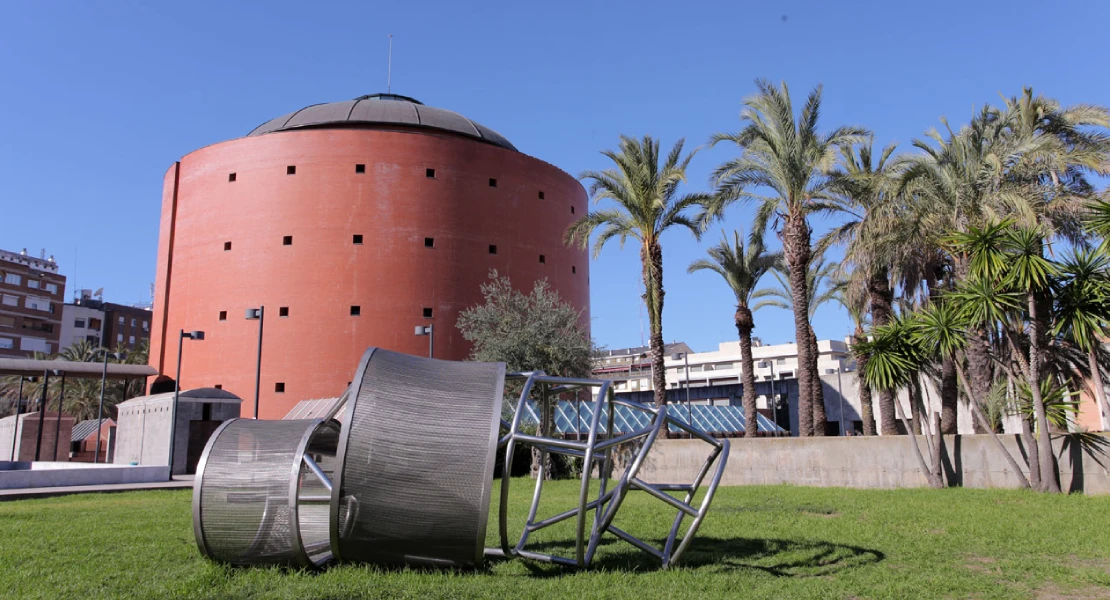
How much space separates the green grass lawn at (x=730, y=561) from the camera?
7.59m

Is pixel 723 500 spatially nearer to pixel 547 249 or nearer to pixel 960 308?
pixel 960 308

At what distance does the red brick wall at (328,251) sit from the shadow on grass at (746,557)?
2698cm

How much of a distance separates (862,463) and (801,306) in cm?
548

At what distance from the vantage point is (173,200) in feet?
143

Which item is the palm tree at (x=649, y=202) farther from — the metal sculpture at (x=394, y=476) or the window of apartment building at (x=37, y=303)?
the window of apartment building at (x=37, y=303)

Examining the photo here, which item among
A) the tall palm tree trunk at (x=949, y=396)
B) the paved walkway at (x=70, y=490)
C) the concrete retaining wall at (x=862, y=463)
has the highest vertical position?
the tall palm tree trunk at (x=949, y=396)

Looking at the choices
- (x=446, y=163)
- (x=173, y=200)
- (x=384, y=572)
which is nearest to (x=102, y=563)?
(x=384, y=572)

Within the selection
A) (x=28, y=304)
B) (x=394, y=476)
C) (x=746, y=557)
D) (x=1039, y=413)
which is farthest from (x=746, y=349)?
(x=28, y=304)

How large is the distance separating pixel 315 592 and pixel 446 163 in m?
34.8

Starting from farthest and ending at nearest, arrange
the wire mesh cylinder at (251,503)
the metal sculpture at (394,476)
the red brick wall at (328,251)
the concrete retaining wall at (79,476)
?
the red brick wall at (328,251) → the concrete retaining wall at (79,476) → the wire mesh cylinder at (251,503) → the metal sculpture at (394,476)

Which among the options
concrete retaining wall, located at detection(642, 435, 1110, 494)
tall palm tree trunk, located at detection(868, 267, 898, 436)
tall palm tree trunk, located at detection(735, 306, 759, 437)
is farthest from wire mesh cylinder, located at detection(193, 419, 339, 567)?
tall palm tree trunk, located at detection(735, 306, 759, 437)

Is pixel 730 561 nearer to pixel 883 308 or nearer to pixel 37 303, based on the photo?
pixel 883 308

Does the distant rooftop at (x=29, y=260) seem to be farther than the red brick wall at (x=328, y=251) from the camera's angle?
Yes

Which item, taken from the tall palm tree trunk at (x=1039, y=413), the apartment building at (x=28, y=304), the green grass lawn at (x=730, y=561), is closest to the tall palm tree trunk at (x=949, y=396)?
the tall palm tree trunk at (x=1039, y=413)
